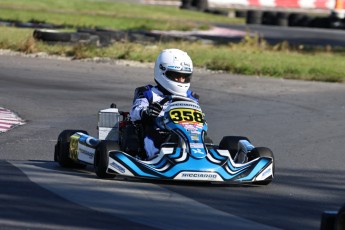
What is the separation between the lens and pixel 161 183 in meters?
7.66

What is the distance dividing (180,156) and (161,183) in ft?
0.95

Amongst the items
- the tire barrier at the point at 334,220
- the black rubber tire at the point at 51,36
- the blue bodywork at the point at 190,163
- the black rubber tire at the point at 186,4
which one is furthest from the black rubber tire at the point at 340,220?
the black rubber tire at the point at 186,4

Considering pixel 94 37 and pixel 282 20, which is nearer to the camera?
pixel 94 37

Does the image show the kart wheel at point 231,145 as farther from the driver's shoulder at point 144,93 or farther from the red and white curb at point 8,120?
the red and white curb at point 8,120

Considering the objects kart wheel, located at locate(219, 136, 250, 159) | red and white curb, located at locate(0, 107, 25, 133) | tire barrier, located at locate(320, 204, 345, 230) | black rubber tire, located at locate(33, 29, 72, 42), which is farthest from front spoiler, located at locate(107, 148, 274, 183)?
black rubber tire, located at locate(33, 29, 72, 42)

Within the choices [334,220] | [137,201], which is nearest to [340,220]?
[334,220]

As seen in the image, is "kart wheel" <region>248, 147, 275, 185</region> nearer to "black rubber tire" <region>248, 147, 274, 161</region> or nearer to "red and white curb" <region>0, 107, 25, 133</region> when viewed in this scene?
"black rubber tire" <region>248, 147, 274, 161</region>

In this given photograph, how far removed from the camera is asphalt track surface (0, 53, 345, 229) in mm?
6234

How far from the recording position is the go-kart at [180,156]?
7.48 metres

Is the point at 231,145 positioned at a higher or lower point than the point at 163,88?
lower

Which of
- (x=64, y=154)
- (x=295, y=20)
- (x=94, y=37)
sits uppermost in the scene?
(x=64, y=154)

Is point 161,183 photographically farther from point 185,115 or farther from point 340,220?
point 340,220

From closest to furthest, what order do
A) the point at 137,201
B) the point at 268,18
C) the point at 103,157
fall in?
1. the point at 137,201
2. the point at 103,157
3. the point at 268,18

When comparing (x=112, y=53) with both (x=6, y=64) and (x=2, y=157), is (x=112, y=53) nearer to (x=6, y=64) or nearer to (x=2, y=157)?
(x=6, y=64)
